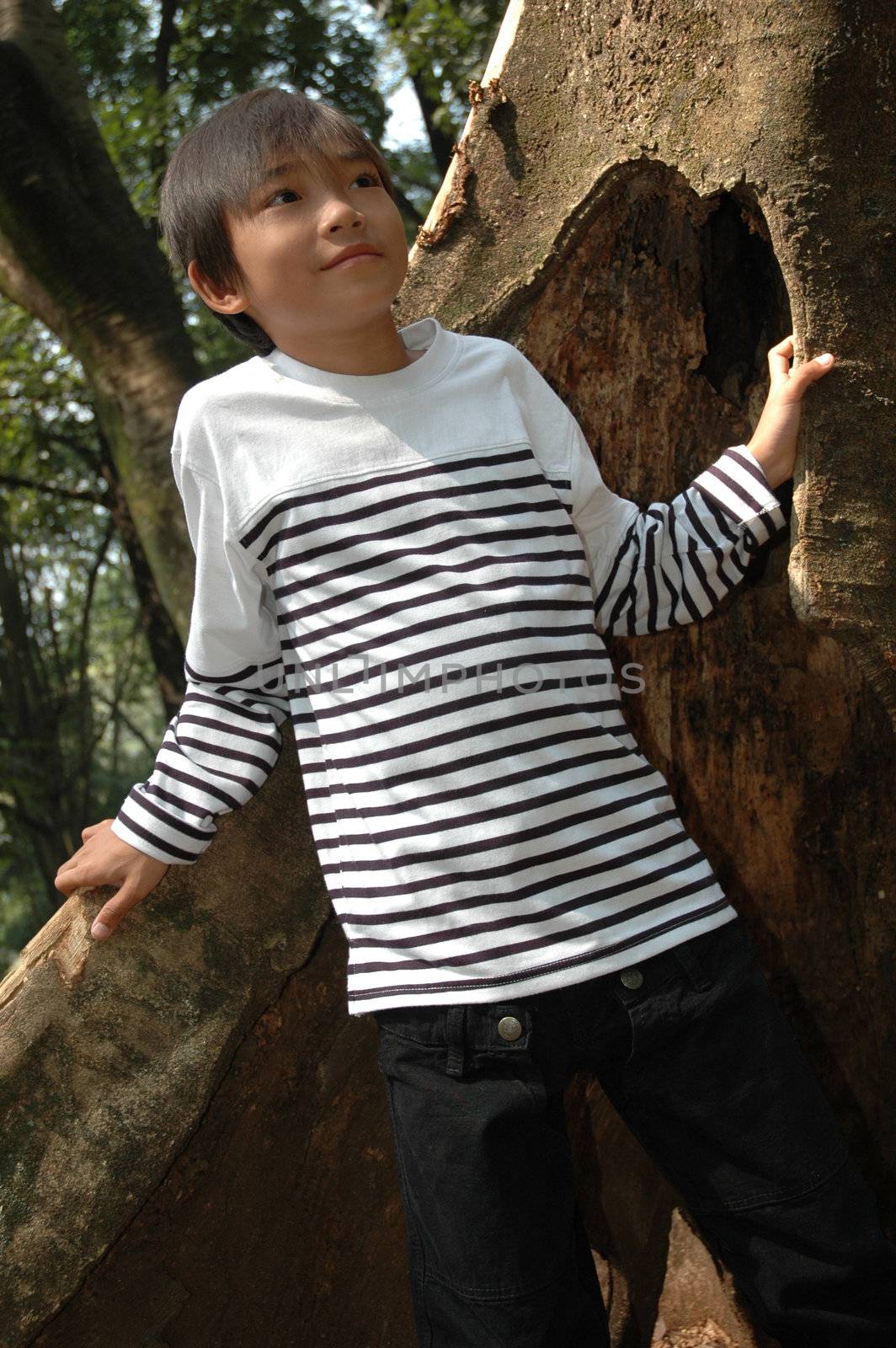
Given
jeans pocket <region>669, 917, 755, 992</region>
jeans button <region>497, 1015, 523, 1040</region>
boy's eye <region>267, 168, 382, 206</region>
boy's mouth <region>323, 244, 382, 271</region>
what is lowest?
jeans pocket <region>669, 917, 755, 992</region>

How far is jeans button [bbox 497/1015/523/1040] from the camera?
1705 mm

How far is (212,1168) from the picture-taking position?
2195 mm

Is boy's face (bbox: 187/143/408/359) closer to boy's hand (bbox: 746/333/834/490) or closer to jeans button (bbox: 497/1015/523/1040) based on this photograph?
boy's hand (bbox: 746/333/834/490)

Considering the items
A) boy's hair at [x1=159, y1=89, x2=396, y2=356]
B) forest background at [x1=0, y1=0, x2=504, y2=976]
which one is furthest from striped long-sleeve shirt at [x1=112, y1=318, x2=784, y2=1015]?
forest background at [x1=0, y1=0, x2=504, y2=976]

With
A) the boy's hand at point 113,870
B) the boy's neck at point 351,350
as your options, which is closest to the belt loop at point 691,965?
the boy's hand at point 113,870

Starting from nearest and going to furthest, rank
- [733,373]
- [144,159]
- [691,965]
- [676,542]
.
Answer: [691,965]
[676,542]
[733,373]
[144,159]

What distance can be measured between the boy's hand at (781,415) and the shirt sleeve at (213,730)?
2.78 ft

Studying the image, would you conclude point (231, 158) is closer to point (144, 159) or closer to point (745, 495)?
point (745, 495)

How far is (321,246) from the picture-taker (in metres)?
1.82

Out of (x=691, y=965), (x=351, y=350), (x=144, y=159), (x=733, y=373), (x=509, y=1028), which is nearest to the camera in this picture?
(x=509, y=1028)

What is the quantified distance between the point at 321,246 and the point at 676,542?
0.75m

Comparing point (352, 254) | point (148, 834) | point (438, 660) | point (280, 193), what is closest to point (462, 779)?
point (438, 660)

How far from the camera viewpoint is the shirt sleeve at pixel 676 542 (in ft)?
6.66

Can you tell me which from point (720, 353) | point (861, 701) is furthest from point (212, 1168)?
point (720, 353)
